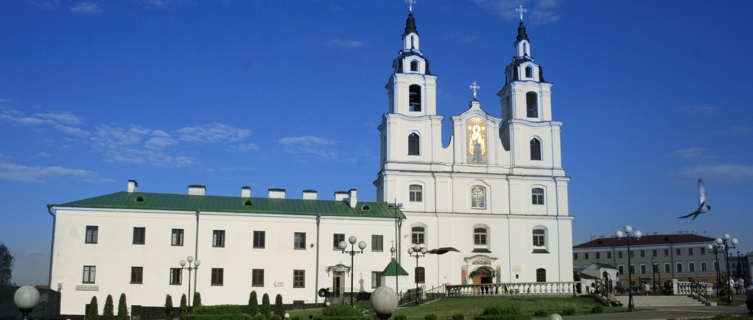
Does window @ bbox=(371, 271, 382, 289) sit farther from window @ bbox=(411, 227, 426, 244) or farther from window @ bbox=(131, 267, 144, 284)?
window @ bbox=(131, 267, 144, 284)

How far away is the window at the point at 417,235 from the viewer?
50.3 metres

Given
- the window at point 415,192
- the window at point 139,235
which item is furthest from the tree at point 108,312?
the window at point 415,192

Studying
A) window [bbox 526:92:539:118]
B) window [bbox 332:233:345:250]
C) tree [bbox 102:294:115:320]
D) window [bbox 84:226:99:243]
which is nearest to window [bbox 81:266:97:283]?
window [bbox 84:226:99:243]

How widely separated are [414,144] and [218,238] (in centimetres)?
1680

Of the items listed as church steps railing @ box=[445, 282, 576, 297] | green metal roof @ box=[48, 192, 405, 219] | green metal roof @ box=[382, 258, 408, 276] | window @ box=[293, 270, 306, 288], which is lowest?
church steps railing @ box=[445, 282, 576, 297]

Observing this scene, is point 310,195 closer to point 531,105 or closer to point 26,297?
point 531,105

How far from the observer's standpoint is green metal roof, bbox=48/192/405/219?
44.2 metres

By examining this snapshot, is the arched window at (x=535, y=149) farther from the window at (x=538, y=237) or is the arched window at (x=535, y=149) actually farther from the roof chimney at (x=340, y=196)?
the roof chimney at (x=340, y=196)

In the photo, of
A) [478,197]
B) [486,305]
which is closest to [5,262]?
[478,197]

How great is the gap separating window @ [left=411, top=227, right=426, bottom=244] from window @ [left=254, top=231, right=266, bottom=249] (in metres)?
11.3

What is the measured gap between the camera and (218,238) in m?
44.5

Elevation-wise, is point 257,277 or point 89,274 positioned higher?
point 89,274

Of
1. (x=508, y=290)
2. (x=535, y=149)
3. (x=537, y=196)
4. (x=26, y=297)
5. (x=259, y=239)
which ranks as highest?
(x=535, y=149)

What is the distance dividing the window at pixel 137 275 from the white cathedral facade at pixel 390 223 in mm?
62
